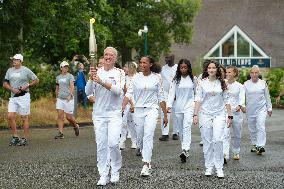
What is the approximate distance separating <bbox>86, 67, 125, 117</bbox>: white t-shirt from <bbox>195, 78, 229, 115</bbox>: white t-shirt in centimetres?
163

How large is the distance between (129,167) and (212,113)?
1750 millimetres

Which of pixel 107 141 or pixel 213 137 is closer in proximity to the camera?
pixel 107 141

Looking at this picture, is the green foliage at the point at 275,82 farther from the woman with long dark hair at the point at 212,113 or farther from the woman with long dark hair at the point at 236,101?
the woman with long dark hair at the point at 212,113

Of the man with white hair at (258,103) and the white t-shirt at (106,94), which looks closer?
the white t-shirt at (106,94)

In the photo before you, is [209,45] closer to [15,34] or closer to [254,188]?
[15,34]

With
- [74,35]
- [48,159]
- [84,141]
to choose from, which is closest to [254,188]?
[48,159]

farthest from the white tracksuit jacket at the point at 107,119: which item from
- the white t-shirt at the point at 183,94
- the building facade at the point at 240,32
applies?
the building facade at the point at 240,32

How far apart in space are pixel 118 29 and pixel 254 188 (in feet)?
112

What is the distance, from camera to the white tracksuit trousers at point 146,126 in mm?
10141

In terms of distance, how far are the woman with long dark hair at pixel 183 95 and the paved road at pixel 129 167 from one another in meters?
0.65

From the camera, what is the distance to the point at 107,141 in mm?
9258

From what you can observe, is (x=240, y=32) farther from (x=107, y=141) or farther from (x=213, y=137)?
(x=107, y=141)

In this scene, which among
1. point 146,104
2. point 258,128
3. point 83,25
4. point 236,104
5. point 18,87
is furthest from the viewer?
point 83,25

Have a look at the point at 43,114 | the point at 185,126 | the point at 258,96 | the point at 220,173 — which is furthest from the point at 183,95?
the point at 43,114
